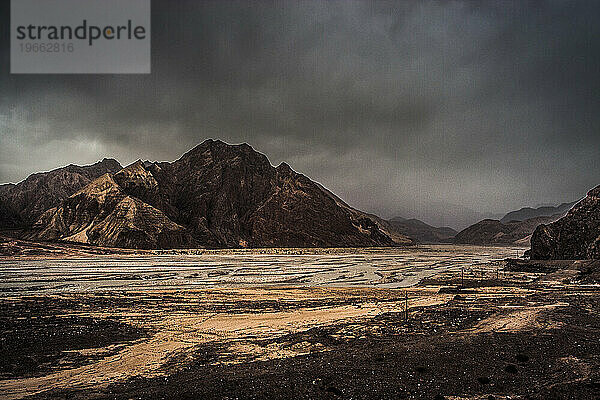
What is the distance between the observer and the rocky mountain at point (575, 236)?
46.4 metres

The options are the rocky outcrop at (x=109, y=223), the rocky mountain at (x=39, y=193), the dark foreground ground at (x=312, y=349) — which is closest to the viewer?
the dark foreground ground at (x=312, y=349)

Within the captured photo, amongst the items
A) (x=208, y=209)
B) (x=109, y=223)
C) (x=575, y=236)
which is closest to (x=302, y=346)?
(x=575, y=236)

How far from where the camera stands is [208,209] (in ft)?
439

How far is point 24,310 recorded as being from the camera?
19203 millimetres

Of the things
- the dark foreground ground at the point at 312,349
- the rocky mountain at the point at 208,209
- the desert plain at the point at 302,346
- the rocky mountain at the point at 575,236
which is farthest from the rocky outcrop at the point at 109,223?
the rocky mountain at the point at 575,236

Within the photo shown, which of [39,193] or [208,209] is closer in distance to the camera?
[208,209]

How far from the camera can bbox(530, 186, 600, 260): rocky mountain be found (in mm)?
46438

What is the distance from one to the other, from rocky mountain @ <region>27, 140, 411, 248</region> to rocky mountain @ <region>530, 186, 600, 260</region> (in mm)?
81785

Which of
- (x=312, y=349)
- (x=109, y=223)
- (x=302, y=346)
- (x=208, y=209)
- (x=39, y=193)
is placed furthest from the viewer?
(x=39, y=193)

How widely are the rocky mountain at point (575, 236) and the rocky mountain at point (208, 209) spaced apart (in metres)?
81.8

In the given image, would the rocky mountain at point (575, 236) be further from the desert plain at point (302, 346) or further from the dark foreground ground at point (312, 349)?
the dark foreground ground at point (312, 349)

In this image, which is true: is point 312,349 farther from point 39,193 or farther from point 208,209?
point 39,193

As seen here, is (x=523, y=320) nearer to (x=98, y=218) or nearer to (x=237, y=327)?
(x=237, y=327)

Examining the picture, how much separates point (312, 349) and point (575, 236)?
49.4m
